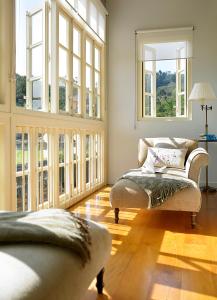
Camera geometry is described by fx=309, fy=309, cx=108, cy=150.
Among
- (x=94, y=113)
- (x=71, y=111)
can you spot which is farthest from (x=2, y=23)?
(x=94, y=113)

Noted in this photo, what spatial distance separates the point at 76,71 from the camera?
3988 millimetres

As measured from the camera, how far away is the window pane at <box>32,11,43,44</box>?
3037mm

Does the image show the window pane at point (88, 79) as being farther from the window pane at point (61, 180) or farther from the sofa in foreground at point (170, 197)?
the sofa in foreground at point (170, 197)

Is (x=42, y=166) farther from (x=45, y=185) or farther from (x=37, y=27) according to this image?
(x=37, y=27)

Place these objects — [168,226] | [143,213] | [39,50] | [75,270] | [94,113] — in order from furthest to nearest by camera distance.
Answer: [94,113] < [143,213] < [39,50] < [168,226] < [75,270]

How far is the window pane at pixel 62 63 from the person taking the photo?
350 centimetres

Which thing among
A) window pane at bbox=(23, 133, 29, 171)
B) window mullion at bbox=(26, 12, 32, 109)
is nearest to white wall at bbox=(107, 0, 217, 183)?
window mullion at bbox=(26, 12, 32, 109)

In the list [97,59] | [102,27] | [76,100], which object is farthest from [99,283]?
[102,27]

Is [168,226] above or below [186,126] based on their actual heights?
below

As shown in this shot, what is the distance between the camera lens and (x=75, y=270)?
1133mm

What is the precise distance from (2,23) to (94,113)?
257 centimetres

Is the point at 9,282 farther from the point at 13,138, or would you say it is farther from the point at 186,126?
the point at 186,126

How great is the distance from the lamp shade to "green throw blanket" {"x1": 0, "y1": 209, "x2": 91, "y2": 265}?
3475 mm

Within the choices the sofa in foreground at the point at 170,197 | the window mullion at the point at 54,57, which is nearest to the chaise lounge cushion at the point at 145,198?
the sofa in foreground at the point at 170,197
